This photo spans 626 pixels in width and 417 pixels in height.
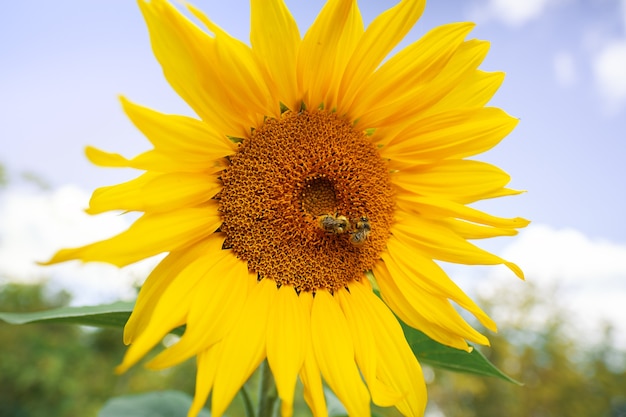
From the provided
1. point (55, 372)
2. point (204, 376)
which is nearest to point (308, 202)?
point (204, 376)

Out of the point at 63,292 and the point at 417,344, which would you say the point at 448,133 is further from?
the point at 63,292

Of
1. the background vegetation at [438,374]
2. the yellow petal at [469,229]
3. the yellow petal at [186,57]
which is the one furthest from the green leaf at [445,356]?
the background vegetation at [438,374]

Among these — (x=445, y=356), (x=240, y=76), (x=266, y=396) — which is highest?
(x=240, y=76)

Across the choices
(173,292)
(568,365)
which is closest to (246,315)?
(173,292)

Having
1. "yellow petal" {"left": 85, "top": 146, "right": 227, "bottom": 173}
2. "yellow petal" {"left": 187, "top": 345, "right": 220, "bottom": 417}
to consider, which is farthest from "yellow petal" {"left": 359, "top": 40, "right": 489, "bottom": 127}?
"yellow petal" {"left": 187, "top": 345, "right": 220, "bottom": 417}

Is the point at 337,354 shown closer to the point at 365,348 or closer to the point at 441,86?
the point at 365,348
